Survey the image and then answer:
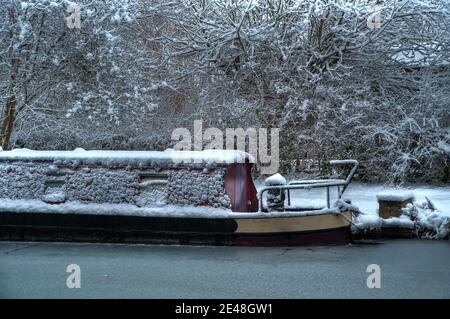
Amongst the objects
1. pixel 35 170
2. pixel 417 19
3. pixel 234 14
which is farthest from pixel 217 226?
pixel 417 19

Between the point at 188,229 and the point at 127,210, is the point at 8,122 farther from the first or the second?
the point at 188,229

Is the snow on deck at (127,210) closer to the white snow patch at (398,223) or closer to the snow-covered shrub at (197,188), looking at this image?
the snow-covered shrub at (197,188)

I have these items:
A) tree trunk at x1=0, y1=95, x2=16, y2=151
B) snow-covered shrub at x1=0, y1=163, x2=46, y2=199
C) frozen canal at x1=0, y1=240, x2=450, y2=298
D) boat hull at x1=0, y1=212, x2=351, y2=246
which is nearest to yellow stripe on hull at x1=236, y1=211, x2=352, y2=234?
boat hull at x1=0, y1=212, x2=351, y2=246

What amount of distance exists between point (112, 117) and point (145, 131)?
140cm

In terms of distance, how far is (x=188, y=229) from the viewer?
10250 millimetres

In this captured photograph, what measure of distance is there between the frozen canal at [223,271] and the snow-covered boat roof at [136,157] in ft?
5.02

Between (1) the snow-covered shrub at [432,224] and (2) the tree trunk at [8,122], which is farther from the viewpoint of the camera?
(2) the tree trunk at [8,122]

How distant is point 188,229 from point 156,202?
33.4 inches

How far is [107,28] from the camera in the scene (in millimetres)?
18797

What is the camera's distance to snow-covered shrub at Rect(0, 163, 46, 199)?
37.0 feet

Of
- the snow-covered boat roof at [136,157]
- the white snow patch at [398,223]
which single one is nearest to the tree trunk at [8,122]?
the snow-covered boat roof at [136,157]

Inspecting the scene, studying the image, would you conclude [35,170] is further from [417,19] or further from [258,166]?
[417,19]

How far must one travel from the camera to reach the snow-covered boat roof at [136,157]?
418 inches

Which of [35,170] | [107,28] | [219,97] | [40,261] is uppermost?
[107,28]
